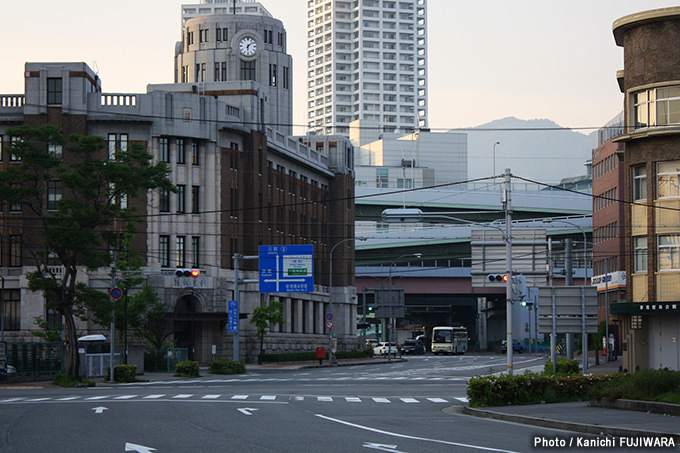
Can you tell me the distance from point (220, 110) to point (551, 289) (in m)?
45.0

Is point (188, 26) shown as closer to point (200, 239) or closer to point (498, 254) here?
point (200, 239)

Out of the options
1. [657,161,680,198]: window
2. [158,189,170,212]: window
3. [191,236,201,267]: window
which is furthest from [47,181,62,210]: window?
[657,161,680,198]: window

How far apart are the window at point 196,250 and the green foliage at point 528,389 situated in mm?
49909

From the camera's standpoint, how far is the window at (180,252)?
75938mm

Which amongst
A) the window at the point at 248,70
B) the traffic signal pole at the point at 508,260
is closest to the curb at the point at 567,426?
the traffic signal pole at the point at 508,260

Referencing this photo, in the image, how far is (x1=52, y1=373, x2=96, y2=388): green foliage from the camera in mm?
46469

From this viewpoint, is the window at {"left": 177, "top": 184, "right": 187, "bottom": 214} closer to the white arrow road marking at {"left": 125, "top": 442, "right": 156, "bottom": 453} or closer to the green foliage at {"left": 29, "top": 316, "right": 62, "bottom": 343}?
the green foliage at {"left": 29, "top": 316, "right": 62, "bottom": 343}

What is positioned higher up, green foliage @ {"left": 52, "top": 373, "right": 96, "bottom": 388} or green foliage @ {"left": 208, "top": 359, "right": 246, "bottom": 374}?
green foliage @ {"left": 52, "top": 373, "right": 96, "bottom": 388}

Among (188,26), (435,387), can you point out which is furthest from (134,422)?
(188,26)

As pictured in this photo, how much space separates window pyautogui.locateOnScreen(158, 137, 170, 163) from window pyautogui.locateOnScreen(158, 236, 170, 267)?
594 centimetres

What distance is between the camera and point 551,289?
1483 inches

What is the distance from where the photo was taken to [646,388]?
2519 cm

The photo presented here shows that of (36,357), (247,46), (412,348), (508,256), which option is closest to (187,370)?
(36,357)

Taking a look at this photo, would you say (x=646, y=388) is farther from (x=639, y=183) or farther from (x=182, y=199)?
(x=182, y=199)
